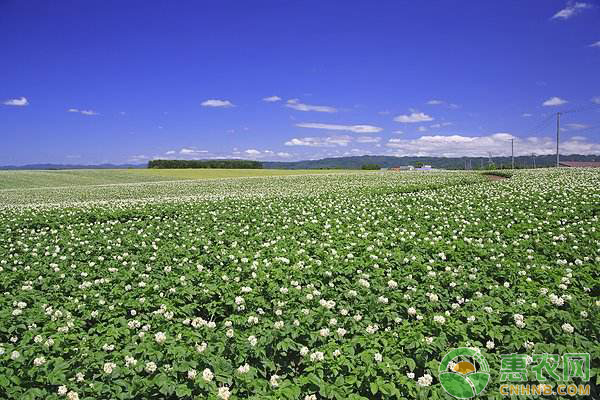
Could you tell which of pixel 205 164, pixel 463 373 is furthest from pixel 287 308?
pixel 205 164

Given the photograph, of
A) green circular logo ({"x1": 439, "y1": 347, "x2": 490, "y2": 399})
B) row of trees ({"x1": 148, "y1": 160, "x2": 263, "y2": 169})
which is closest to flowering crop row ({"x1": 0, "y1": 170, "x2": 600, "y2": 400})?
green circular logo ({"x1": 439, "y1": 347, "x2": 490, "y2": 399})

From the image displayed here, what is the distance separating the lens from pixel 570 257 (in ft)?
25.7

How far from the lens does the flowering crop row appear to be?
390 centimetres

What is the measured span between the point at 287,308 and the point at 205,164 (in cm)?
10582

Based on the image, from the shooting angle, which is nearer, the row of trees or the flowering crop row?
the flowering crop row

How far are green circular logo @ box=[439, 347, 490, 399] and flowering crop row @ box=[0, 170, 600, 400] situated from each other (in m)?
0.10

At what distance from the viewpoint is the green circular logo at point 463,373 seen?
11.8 ft

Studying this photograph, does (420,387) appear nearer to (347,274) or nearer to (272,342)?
(272,342)

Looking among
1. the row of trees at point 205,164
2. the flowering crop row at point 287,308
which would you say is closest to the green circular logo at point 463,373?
the flowering crop row at point 287,308

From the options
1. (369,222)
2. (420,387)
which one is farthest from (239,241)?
(420,387)

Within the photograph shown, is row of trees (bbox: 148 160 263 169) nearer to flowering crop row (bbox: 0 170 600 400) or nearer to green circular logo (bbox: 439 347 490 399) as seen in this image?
flowering crop row (bbox: 0 170 600 400)

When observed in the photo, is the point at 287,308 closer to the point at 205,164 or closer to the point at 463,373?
the point at 463,373

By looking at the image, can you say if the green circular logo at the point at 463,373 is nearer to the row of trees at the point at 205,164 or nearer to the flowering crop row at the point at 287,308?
Result: the flowering crop row at the point at 287,308

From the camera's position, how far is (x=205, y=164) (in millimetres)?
107500
